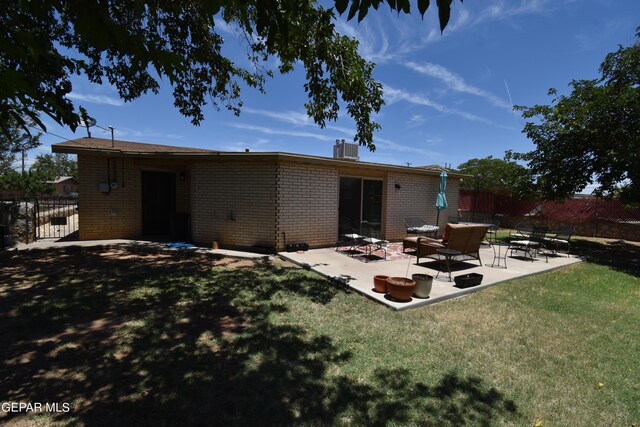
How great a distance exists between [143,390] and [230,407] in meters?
0.81

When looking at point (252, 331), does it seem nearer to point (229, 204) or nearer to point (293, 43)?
point (293, 43)

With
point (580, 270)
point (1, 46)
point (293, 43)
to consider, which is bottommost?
point (580, 270)

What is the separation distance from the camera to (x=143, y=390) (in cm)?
265

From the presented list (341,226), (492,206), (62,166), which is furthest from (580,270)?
(62,166)

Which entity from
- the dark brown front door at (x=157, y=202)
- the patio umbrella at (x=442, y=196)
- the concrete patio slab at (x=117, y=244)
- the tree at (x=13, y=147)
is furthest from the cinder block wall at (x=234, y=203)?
the tree at (x=13, y=147)

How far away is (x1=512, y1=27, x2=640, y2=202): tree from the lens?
1008 cm

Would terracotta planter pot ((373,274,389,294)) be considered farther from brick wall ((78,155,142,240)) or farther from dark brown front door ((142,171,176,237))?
brick wall ((78,155,142,240))

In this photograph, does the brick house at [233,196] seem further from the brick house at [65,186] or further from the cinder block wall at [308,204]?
the brick house at [65,186]

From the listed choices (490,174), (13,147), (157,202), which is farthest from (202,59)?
(13,147)

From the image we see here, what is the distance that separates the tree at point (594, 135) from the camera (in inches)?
397

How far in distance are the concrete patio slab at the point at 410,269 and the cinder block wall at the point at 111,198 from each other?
5.57 m

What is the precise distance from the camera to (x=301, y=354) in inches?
132

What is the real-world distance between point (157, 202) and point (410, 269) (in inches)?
349

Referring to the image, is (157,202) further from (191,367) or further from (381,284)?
(191,367)
